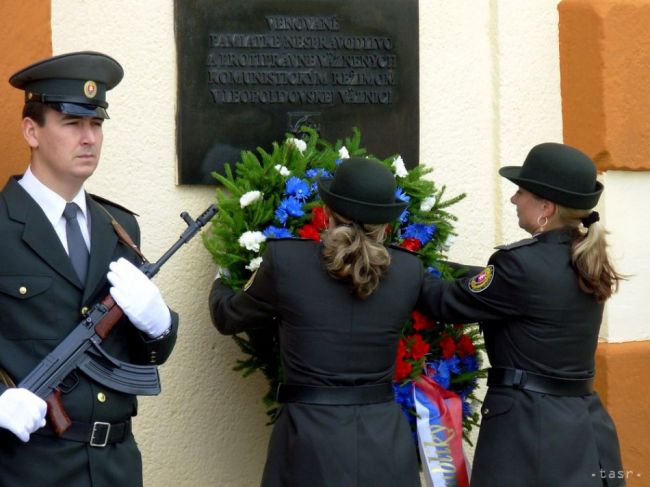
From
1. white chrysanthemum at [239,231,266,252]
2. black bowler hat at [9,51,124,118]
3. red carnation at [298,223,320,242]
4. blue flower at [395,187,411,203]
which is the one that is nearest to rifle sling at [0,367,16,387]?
black bowler hat at [9,51,124,118]

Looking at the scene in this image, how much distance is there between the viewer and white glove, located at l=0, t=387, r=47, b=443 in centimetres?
305

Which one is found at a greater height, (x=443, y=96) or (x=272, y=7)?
(x=272, y=7)

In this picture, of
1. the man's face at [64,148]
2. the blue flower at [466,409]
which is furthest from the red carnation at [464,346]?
the man's face at [64,148]

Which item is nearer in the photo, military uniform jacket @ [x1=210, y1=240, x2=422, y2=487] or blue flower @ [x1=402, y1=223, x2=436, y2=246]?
military uniform jacket @ [x1=210, y1=240, x2=422, y2=487]

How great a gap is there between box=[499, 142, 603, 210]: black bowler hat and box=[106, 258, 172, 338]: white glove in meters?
1.41

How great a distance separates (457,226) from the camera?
508cm

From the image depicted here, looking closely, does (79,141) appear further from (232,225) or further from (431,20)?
(431,20)

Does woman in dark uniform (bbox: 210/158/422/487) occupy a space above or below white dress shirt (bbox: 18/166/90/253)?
below

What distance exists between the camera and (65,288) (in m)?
3.30

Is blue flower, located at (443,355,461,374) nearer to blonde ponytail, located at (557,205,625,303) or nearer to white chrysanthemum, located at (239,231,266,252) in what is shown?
blonde ponytail, located at (557,205,625,303)

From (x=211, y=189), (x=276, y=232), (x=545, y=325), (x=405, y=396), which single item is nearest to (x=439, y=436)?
(x=405, y=396)

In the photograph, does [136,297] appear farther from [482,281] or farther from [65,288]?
[482,281]

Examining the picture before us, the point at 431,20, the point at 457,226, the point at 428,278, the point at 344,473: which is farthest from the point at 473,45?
the point at 344,473

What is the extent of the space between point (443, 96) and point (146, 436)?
1954 millimetres
